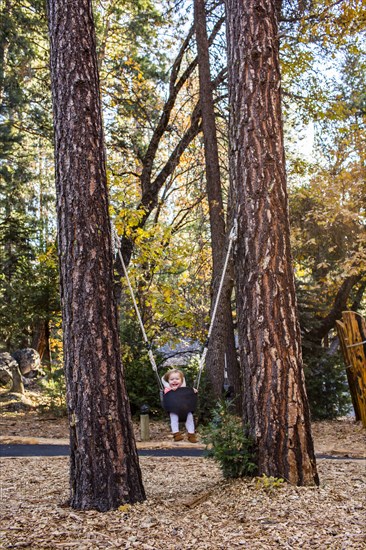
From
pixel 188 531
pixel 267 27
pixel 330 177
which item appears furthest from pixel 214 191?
pixel 188 531

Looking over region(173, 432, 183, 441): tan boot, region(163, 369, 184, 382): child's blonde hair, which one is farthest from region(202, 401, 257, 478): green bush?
region(173, 432, 183, 441): tan boot

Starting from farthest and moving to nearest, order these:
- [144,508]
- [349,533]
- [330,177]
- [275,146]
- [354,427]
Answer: [330,177] → [354,427] → [275,146] → [144,508] → [349,533]

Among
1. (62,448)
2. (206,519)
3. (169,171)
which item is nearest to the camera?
(206,519)

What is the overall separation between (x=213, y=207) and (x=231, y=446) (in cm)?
660

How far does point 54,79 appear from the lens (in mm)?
4582

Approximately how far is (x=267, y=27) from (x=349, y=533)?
3.35 meters

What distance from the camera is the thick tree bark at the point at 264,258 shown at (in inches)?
169

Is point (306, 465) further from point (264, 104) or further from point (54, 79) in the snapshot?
point (54, 79)

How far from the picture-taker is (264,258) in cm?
439

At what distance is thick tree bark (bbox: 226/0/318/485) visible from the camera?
4289 millimetres

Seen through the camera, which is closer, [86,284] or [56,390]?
[86,284]

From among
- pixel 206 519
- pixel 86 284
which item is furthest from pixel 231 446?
pixel 86 284

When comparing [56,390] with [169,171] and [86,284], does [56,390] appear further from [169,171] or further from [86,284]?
[86,284]

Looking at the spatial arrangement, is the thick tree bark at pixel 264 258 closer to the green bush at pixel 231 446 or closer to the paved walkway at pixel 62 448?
the green bush at pixel 231 446
